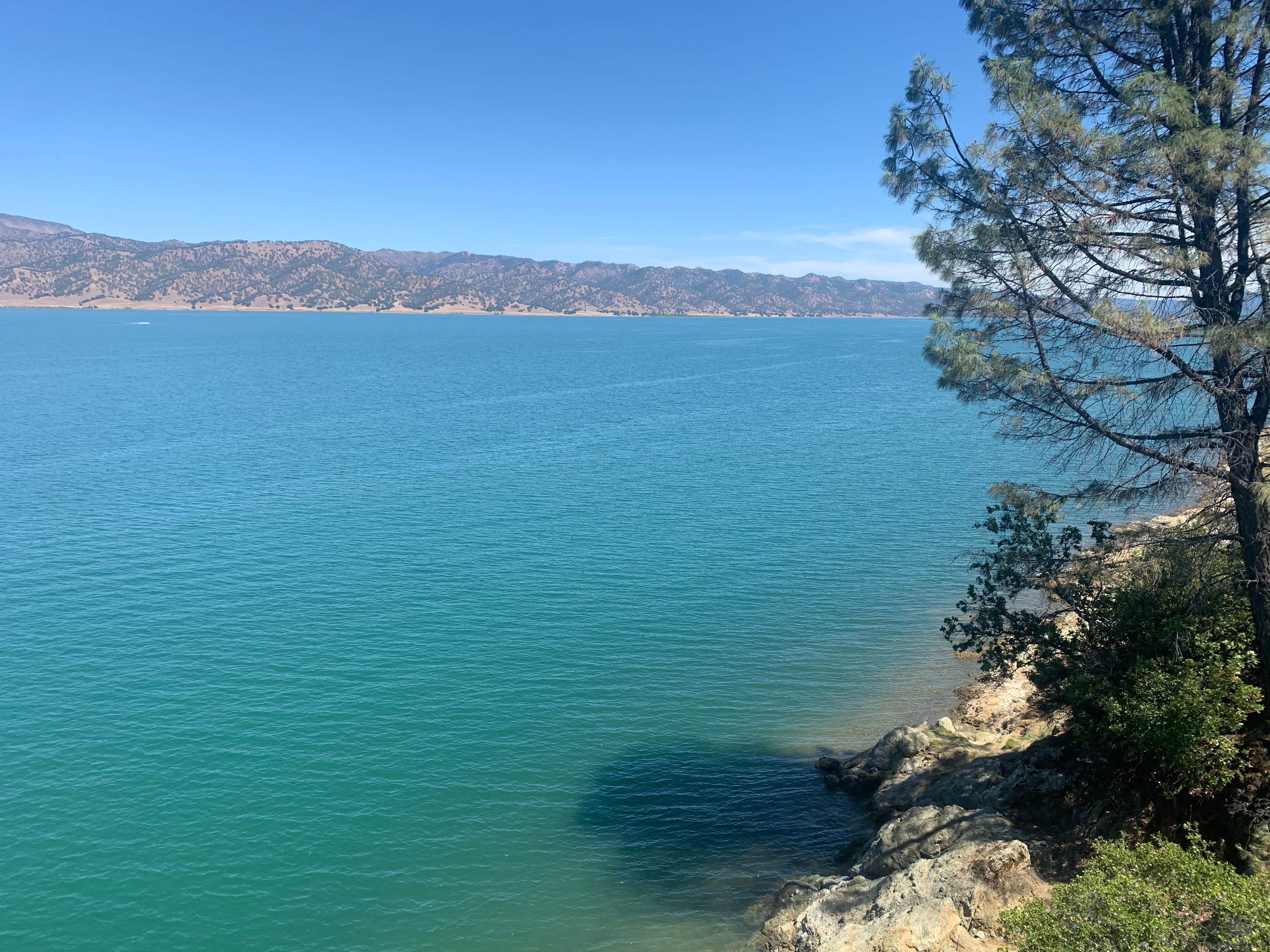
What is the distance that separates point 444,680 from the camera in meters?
35.4

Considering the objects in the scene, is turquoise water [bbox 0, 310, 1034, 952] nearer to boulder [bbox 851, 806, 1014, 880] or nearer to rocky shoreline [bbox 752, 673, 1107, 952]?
rocky shoreline [bbox 752, 673, 1107, 952]

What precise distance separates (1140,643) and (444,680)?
25.7 meters

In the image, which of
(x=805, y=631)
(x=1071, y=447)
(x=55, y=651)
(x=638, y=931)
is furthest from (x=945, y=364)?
(x=55, y=651)

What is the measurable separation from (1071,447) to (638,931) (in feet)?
54.3

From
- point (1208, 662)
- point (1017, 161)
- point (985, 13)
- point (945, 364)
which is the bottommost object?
point (1208, 662)

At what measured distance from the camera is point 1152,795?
18766mm

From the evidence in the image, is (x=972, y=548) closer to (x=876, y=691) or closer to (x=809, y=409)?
(x=876, y=691)

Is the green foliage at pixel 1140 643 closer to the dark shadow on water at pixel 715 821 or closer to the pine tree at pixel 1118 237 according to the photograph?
the pine tree at pixel 1118 237

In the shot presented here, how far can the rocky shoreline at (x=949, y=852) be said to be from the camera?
59.7ft

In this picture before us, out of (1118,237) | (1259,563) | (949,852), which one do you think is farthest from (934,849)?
(1118,237)

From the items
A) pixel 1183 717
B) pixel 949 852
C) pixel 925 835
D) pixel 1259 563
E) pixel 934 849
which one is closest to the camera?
pixel 1183 717

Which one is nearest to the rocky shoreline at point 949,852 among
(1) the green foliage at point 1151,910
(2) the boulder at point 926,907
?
(2) the boulder at point 926,907

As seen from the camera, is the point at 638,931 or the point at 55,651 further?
the point at 55,651

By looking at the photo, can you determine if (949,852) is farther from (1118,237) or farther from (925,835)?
(1118,237)
